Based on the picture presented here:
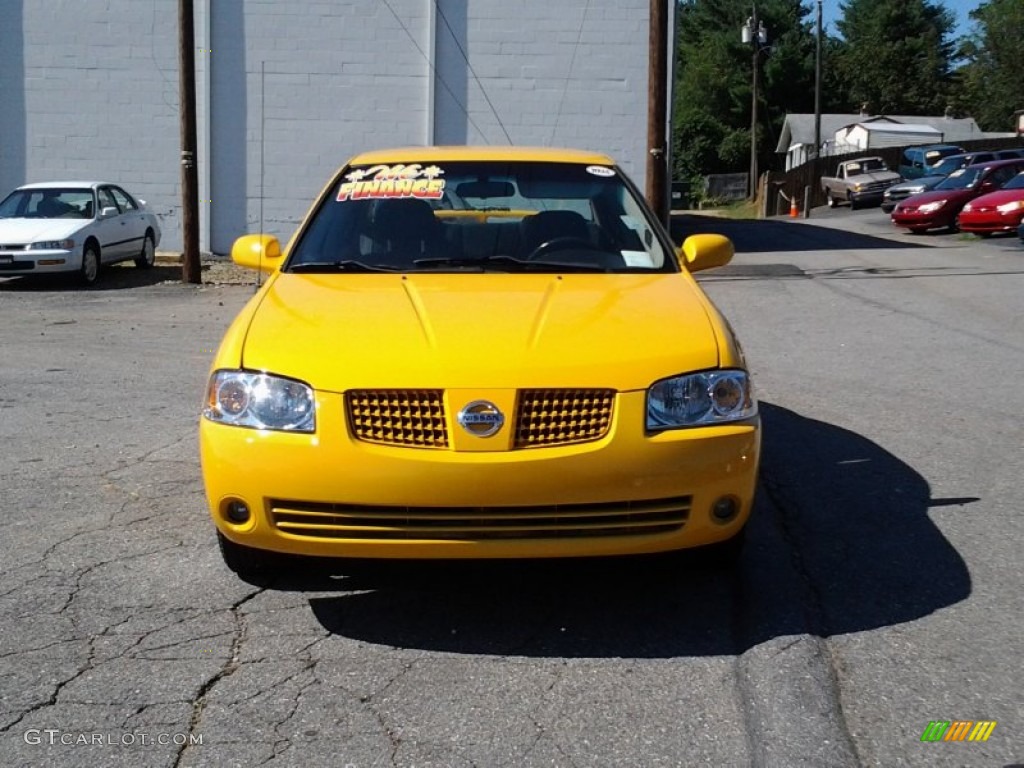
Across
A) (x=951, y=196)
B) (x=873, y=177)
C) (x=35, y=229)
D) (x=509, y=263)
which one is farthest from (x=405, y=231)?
(x=873, y=177)

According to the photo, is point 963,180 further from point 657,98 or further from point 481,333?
point 481,333

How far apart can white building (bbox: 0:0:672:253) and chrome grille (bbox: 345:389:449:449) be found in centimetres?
1813

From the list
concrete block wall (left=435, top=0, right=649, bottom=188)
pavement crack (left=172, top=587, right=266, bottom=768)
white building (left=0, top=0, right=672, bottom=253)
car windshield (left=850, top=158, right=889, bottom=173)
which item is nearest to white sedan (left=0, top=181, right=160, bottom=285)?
white building (left=0, top=0, right=672, bottom=253)

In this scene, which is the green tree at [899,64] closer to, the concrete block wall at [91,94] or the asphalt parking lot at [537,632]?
the concrete block wall at [91,94]

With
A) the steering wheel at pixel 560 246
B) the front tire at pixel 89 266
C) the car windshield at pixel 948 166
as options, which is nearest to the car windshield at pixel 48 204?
the front tire at pixel 89 266

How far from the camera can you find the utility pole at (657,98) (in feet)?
53.3

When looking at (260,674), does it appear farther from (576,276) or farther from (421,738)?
(576,276)

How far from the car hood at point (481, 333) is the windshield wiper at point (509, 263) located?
0.69 feet

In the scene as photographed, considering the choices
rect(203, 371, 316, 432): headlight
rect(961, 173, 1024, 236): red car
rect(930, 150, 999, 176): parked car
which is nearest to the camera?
rect(203, 371, 316, 432): headlight

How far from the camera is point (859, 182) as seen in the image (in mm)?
38844

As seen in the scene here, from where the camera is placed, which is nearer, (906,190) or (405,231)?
(405,231)

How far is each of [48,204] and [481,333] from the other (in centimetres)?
1458

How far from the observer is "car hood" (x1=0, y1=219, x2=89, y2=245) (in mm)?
15812

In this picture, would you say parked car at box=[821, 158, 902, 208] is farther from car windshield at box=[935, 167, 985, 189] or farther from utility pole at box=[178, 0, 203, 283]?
utility pole at box=[178, 0, 203, 283]
